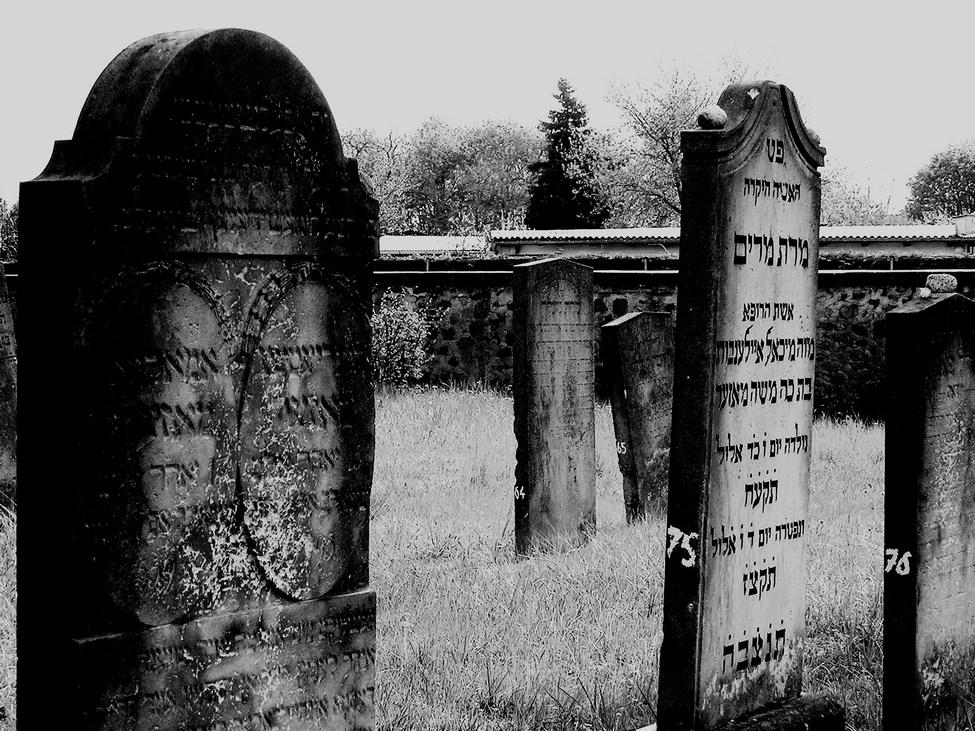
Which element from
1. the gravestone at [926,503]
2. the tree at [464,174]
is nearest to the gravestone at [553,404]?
the gravestone at [926,503]

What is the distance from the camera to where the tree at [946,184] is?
68.1 m

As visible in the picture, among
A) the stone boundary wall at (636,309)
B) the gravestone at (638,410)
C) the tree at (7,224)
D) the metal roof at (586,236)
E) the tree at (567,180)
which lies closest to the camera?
the gravestone at (638,410)

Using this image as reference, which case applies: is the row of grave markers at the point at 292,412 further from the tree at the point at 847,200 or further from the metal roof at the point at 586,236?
the tree at the point at 847,200

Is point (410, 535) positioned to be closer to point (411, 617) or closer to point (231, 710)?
point (411, 617)

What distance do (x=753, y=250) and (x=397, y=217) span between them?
206 ft

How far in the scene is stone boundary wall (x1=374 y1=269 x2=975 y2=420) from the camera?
595 inches

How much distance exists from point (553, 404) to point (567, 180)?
4389cm

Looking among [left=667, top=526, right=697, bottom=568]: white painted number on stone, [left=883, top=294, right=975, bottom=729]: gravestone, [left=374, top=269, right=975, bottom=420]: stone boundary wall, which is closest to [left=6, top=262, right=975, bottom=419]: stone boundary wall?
[left=374, top=269, right=975, bottom=420]: stone boundary wall

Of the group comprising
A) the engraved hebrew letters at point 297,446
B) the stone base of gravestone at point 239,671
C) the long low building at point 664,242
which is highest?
the long low building at point 664,242

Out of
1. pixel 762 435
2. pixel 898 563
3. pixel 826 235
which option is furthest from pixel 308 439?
pixel 826 235

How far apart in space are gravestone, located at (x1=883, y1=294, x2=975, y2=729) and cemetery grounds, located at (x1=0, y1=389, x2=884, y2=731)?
339 mm

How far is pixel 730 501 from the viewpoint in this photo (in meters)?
4.13

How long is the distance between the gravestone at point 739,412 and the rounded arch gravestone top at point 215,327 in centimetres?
117

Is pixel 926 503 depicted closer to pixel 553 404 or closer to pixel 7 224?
pixel 553 404
